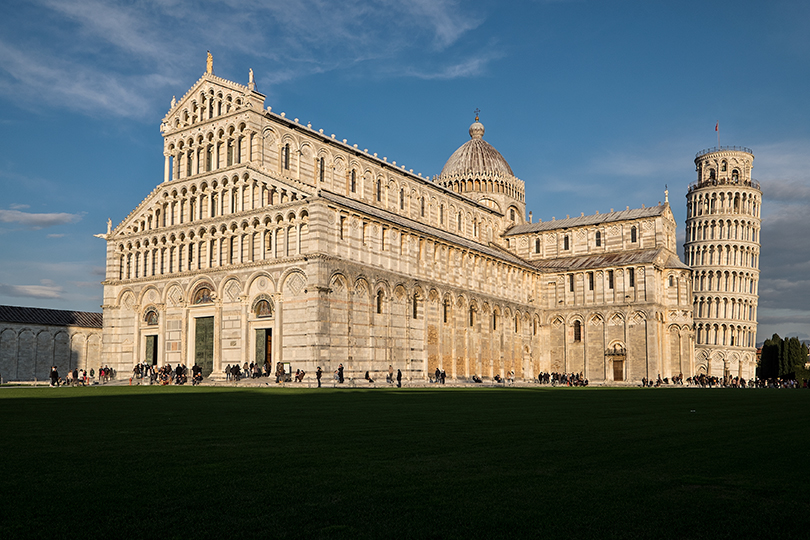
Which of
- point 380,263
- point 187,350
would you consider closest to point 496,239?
point 380,263

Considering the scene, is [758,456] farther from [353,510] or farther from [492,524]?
[353,510]

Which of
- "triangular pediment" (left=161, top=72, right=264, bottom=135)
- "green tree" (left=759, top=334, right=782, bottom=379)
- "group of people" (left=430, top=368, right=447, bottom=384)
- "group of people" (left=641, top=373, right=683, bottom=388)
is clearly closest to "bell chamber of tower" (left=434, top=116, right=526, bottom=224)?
"group of people" (left=641, top=373, right=683, bottom=388)

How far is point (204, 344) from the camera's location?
4947 cm

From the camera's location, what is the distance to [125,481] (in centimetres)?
798

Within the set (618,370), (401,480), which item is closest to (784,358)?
(618,370)

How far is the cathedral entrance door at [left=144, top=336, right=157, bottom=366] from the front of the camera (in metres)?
52.4

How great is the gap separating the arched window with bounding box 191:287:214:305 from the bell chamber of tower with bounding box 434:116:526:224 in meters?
36.9

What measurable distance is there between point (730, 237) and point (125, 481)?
9629cm

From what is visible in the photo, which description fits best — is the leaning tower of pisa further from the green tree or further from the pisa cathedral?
the pisa cathedral

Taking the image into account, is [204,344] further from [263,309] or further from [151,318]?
[151,318]

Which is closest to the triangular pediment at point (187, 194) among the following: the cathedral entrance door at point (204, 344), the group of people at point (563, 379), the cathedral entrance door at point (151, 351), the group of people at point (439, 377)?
the cathedral entrance door at point (204, 344)

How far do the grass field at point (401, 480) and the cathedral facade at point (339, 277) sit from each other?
30920 mm

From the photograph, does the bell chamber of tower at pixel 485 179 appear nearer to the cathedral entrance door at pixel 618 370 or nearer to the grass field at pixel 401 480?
the cathedral entrance door at pixel 618 370

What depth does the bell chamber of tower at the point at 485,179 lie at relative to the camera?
261 feet
